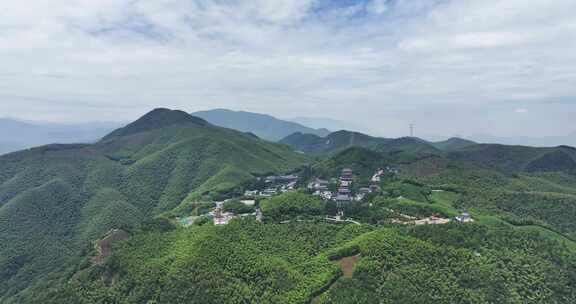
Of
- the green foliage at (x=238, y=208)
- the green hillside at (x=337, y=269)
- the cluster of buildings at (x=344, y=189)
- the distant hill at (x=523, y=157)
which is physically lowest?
the green hillside at (x=337, y=269)

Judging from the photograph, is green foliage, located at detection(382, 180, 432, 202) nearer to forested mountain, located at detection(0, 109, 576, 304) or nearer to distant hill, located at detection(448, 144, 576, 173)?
forested mountain, located at detection(0, 109, 576, 304)

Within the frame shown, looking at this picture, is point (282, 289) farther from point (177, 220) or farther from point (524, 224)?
point (524, 224)

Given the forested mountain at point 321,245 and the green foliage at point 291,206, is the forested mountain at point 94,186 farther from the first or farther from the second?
the green foliage at point 291,206

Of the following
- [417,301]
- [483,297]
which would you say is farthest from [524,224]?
[417,301]

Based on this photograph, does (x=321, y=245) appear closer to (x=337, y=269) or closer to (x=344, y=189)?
(x=337, y=269)

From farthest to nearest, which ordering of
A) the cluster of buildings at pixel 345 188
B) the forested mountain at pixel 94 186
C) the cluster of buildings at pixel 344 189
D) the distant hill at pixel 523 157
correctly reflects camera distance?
the distant hill at pixel 523 157, the forested mountain at pixel 94 186, the cluster of buildings at pixel 344 189, the cluster of buildings at pixel 345 188

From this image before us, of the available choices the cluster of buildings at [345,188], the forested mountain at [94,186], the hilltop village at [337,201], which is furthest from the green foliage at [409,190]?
the forested mountain at [94,186]

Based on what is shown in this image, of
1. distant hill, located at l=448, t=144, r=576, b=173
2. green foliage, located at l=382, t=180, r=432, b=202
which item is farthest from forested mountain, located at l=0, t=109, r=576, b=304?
distant hill, located at l=448, t=144, r=576, b=173
